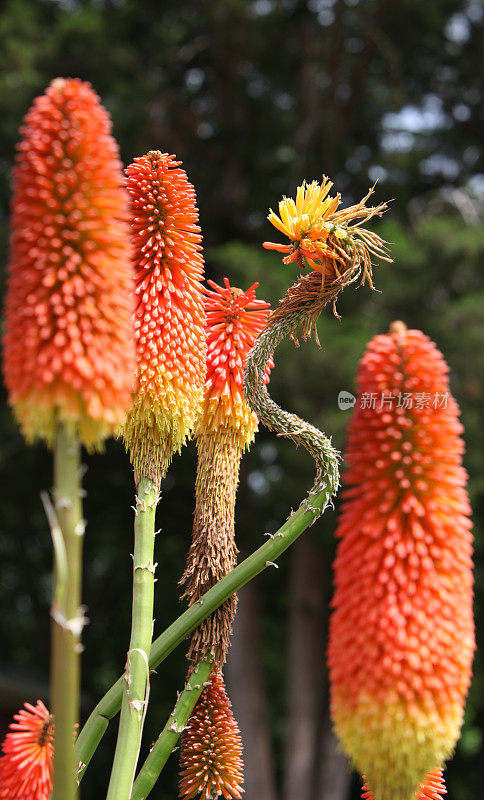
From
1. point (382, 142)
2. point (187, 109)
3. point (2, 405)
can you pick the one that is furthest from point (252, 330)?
point (382, 142)

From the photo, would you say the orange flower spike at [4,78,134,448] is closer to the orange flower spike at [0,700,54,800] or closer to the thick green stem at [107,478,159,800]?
the thick green stem at [107,478,159,800]

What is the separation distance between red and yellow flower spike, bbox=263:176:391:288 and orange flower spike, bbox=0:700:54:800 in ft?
2.65

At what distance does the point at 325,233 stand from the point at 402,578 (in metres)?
0.58

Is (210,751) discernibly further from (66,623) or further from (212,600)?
(66,623)

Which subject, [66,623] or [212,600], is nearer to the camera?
[66,623]

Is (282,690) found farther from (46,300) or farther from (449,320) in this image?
(46,300)

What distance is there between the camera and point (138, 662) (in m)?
1.29

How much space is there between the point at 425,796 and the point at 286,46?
506 inches

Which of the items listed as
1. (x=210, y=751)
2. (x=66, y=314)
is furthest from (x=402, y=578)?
(x=210, y=751)

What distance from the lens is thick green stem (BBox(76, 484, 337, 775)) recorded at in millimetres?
1350

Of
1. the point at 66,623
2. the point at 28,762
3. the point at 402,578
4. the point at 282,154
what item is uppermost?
the point at 282,154

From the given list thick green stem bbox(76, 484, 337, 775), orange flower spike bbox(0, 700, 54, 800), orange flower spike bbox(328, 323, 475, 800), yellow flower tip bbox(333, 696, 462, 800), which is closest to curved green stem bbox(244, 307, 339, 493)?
thick green stem bbox(76, 484, 337, 775)

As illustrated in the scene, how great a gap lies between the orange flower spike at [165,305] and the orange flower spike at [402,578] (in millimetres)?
485

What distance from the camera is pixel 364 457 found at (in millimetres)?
1063
